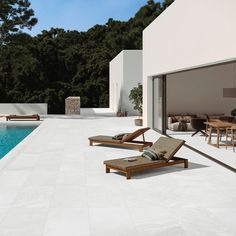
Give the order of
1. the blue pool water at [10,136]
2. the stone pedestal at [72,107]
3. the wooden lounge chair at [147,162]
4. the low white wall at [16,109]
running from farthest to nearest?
the stone pedestal at [72,107] → the low white wall at [16,109] → the blue pool water at [10,136] → the wooden lounge chair at [147,162]

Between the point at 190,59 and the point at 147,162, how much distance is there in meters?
4.04

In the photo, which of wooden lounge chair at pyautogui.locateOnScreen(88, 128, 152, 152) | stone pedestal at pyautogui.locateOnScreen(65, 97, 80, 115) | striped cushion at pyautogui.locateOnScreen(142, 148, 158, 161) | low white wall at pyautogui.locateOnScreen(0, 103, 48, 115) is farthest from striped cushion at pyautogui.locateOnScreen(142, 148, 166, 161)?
low white wall at pyautogui.locateOnScreen(0, 103, 48, 115)

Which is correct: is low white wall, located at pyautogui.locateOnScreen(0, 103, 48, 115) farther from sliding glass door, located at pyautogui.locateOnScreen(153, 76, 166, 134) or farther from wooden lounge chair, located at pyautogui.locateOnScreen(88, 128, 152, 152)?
wooden lounge chair, located at pyautogui.locateOnScreen(88, 128, 152, 152)

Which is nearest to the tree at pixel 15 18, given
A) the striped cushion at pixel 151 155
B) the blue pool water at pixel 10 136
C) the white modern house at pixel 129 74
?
the white modern house at pixel 129 74

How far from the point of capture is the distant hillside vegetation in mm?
33156

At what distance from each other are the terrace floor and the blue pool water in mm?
4334

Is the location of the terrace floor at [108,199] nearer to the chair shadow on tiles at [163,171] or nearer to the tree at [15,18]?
the chair shadow on tiles at [163,171]

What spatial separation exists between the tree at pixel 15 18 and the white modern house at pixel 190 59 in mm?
11023

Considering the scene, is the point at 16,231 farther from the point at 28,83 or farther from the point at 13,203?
the point at 28,83

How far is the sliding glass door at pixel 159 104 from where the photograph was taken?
13.9 metres

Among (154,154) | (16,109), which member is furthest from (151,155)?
(16,109)

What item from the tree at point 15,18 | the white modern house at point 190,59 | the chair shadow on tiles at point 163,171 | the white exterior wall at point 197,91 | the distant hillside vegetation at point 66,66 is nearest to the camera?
the chair shadow on tiles at point 163,171

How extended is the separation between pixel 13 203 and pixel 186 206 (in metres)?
2.33

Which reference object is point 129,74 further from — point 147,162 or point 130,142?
point 147,162
